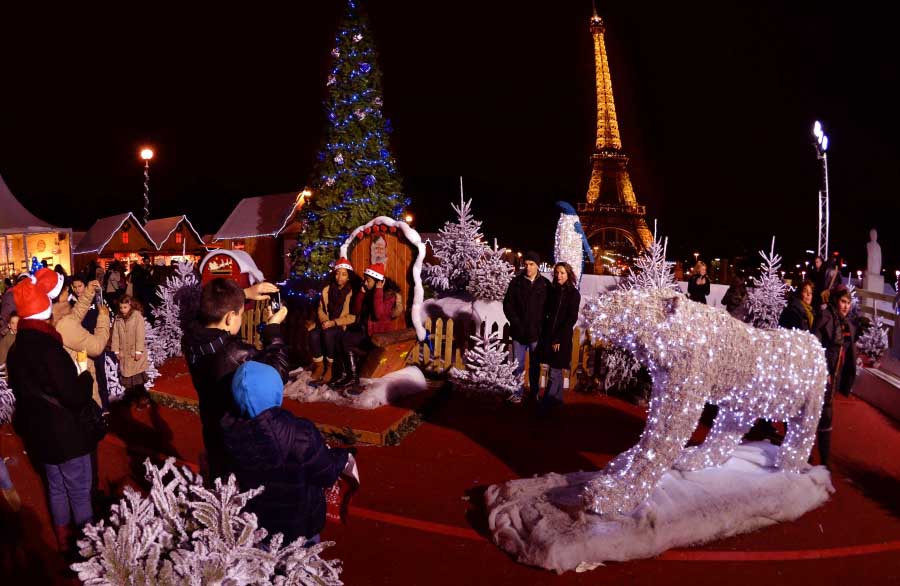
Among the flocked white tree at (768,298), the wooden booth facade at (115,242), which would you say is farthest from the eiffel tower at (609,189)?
the wooden booth facade at (115,242)

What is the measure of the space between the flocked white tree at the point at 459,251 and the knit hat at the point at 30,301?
26.4 ft

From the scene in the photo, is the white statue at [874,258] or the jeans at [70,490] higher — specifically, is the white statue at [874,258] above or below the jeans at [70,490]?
above

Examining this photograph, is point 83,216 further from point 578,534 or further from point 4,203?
point 578,534

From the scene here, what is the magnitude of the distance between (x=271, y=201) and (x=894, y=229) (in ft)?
107

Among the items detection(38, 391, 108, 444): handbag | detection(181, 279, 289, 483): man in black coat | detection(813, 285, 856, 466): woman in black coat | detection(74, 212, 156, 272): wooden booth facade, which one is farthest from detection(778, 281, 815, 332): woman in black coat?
detection(74, 212, 156, 272): wooden booth facade

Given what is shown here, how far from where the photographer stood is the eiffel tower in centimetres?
3431

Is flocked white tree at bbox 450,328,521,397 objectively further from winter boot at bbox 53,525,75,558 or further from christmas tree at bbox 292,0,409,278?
christmas tree at bbox 292,0,409,278

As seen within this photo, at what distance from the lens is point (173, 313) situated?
402 inches

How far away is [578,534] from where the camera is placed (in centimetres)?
359

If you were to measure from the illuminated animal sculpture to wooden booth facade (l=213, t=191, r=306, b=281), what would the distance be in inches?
869

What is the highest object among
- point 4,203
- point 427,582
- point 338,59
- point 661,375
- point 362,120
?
point 338,59

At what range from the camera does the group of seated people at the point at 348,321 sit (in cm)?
701

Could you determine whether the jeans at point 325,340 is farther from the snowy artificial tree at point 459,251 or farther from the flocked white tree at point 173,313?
the snowy artificial tree at point 459,251

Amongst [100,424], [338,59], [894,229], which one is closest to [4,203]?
[338,59]
